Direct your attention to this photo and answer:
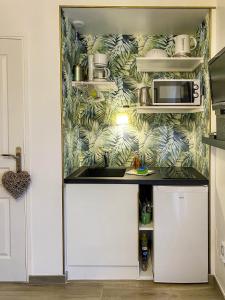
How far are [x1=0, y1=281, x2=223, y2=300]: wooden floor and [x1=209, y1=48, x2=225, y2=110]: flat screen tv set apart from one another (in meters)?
1.45

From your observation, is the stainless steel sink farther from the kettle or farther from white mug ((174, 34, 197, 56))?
white mug ((174, 34, 197, 56))

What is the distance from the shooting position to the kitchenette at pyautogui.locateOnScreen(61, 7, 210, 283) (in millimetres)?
2400

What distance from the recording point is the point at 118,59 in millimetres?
3051

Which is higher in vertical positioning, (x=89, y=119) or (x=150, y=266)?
(x=89, y=119)

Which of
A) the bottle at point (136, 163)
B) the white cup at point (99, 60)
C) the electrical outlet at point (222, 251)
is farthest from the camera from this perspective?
the bottle at point (136, 163)

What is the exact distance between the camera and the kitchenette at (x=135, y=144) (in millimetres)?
2400

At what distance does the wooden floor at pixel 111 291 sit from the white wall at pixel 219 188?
0.67 feet

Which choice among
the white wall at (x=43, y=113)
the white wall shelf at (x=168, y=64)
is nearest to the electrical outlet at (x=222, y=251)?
the white wall at (x=43, y=113)

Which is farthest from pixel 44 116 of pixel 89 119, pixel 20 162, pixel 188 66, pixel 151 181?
pixel 188 66

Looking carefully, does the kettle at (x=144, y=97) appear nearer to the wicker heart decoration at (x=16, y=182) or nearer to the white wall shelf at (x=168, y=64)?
the white wall shelf at (x=168, y=64)

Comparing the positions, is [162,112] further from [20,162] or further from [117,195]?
[20,162]

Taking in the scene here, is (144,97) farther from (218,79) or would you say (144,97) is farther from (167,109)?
(218,79)

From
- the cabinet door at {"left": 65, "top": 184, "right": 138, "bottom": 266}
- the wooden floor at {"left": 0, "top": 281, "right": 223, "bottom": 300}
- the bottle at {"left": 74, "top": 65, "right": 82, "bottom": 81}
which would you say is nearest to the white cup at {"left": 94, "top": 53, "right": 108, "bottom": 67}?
the bottle at {"left": 74, "top": 65, "right": 82, "bottom": 81}

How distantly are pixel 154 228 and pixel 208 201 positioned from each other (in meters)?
0.49
